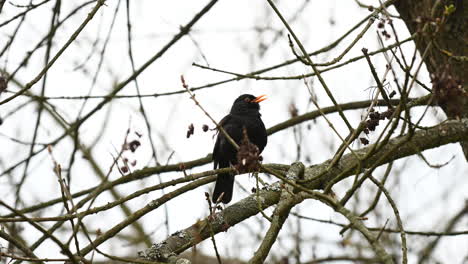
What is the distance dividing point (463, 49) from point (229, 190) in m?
2.19

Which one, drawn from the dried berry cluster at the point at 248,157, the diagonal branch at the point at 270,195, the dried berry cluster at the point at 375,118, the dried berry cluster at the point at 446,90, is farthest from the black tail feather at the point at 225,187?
the dried berry cluster at the point at 446,90

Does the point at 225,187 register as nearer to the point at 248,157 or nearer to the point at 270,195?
the point at 270,195

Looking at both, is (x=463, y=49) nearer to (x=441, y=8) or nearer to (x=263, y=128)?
(x=441, y=8)

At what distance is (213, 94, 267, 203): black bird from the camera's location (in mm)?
5156

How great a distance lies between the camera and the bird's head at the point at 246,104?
5773 mm

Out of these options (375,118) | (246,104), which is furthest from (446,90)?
(246,104)

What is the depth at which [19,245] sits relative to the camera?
7.66ft

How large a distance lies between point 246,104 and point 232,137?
0.64 m

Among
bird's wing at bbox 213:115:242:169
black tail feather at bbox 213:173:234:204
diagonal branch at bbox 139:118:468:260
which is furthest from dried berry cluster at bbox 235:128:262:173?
black tail feather at bbox 213:173:234:204

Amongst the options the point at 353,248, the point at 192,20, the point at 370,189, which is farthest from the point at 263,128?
the point at 370,189

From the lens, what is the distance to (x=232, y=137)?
5316 millimetres

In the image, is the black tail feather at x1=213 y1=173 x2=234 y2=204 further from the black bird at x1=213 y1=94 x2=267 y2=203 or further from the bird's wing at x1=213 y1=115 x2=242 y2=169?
the bird's wing at x1=213 y1=115 x2=242 y2=169

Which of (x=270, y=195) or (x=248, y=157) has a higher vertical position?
(x=270, y=195)

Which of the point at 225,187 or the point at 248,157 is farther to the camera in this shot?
the point at 225,187
